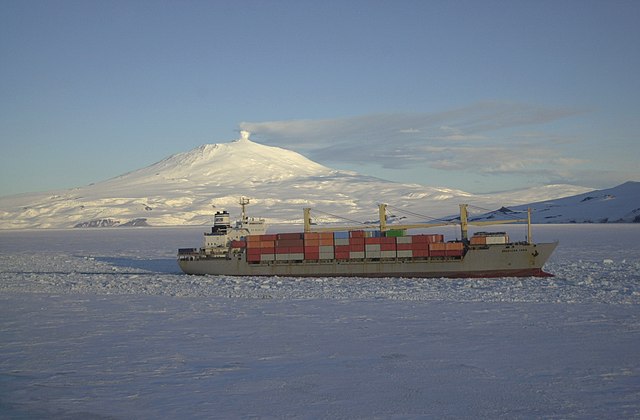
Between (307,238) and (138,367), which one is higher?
(307,238)

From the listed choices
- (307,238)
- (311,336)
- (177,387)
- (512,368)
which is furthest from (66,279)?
(512,368)

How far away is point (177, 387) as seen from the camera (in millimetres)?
14695

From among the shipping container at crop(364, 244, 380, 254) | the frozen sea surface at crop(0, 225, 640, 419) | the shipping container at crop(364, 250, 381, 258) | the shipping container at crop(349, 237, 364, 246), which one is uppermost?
the shipping container at crop(349, 237, 364, 246)

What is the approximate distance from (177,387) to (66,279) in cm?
3101

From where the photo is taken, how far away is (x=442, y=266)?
40.7 meters

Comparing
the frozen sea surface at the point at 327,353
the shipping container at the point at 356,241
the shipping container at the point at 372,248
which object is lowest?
the frozen sea surface at the point at 327,353

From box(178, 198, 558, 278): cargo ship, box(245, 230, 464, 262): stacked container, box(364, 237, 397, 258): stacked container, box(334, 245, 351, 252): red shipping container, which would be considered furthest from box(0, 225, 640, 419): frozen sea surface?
box(334, 245, 351, 252): red shipping container

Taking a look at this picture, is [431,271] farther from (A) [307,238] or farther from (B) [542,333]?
(B) [542,333]

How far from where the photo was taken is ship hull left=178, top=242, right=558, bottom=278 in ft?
130

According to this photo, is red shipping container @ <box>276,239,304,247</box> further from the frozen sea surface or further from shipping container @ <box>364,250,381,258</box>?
the frozen sea surface

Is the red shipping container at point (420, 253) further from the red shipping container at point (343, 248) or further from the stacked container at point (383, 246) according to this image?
the red shipping container at point (343, 248)

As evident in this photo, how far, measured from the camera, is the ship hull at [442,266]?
39625 mm

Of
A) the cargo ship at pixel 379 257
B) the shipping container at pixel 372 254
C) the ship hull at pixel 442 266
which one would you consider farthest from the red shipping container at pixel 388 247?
the ship hull at pixel 442 266

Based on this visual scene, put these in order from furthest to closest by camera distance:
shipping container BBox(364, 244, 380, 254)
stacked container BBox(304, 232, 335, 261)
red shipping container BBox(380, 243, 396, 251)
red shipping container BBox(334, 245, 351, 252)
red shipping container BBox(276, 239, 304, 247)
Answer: red shipping container BBox(276, 239, 304, 247) → stacked container BBox(304, 232, 335, 261) → red shipping container BBox(334, 245, 351, 252) → shipping container BBox(364, 244, 380, 254) → red shipping container BBox(380, 243, 396, 251)
